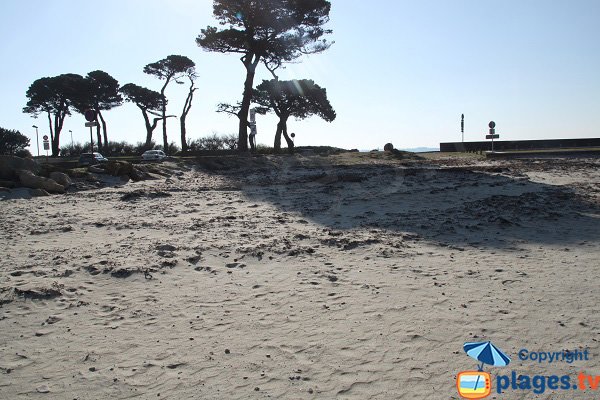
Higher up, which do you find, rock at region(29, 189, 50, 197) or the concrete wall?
the concrete wall

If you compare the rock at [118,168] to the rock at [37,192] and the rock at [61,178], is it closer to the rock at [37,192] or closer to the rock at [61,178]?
the rock at [61,178]

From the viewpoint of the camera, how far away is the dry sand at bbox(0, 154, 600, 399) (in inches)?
130

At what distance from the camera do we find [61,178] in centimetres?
1388

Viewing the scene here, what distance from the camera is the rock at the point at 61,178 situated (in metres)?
13.8

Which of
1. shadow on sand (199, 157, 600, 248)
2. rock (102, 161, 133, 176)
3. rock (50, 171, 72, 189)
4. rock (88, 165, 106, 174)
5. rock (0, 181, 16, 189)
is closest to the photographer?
shadow on sand (199, 157, 600, 248)

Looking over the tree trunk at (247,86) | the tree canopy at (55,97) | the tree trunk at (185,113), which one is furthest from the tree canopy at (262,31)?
the tree canopy at (55,97)

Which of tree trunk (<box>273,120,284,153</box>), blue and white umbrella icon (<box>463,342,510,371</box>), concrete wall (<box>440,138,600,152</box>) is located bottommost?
blue and white umbrella icon (<box>463,342,510,371</box>)

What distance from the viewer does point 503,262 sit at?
19.8 ft

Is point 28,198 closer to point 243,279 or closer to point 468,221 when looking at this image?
point 243,279

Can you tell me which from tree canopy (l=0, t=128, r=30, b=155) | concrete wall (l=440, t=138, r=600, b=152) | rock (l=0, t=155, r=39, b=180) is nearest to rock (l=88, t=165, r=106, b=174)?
rock (l=0, t=155, r=39, b=180)

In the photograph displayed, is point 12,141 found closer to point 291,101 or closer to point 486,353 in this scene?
point 291,101

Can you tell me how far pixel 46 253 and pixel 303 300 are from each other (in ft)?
13.3

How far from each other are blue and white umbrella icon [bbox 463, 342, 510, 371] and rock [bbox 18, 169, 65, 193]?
41.5 ft

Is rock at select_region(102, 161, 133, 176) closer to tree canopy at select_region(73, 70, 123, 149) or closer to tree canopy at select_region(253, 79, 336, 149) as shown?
tree canopy at select_region(253, 79, 336, 149)
